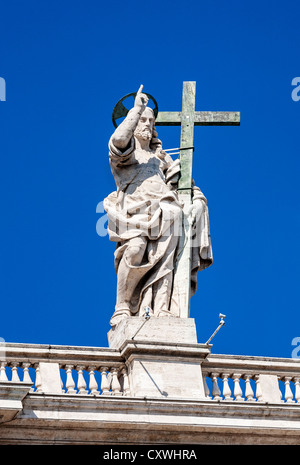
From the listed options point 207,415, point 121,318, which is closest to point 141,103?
point 121,318

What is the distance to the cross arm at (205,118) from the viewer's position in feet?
79.5

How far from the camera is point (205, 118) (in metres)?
24.3

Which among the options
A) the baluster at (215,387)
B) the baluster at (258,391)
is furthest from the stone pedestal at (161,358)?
the baluster at (258,391)

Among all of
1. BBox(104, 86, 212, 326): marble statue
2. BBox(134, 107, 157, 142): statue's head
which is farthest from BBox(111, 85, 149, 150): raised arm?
BBox(134, 107, 157, 142): statue's head

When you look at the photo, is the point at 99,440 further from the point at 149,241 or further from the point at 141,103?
the point at 141,103

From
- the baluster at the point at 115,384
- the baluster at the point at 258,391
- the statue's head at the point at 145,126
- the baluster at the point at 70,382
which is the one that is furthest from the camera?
the statue's head at the point at 145,126

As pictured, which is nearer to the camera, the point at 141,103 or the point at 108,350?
the point at 108,350

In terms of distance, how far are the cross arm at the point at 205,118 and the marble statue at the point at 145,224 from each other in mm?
698

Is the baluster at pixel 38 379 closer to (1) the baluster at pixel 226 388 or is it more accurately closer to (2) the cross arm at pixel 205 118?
(1) the baluster at pixel 226 388

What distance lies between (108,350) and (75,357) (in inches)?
23.2

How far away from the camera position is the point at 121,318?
21594mm

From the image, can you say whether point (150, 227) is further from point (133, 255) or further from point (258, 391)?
point (258, 391)

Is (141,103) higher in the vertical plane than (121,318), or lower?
higher
